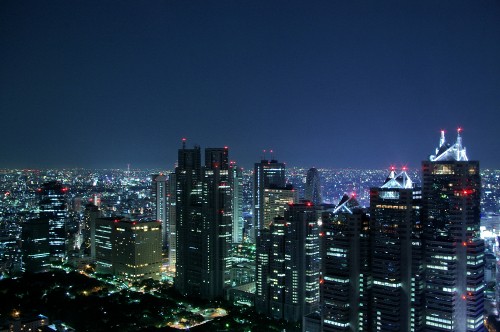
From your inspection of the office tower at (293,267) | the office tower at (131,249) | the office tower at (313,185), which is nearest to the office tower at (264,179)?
the office tower at (313,185)

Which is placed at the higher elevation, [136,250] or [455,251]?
[455,251]

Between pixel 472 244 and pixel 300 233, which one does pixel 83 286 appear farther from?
pixel 472 244

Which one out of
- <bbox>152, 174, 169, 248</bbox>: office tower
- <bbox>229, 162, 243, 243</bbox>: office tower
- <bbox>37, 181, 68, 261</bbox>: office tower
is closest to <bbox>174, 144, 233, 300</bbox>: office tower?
<bbox>229, 162, 243, 243</bbox>: office tower

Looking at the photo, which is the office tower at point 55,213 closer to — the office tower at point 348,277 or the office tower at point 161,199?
the office tower at point 161,199

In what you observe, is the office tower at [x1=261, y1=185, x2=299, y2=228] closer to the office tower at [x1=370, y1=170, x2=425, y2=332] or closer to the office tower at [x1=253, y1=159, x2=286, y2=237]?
the office tower at [x1=253, y1=159, x2=286, y2=237]

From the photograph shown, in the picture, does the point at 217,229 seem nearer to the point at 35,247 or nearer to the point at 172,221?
the point at 172,221

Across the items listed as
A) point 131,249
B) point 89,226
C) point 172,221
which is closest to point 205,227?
point 131,249
